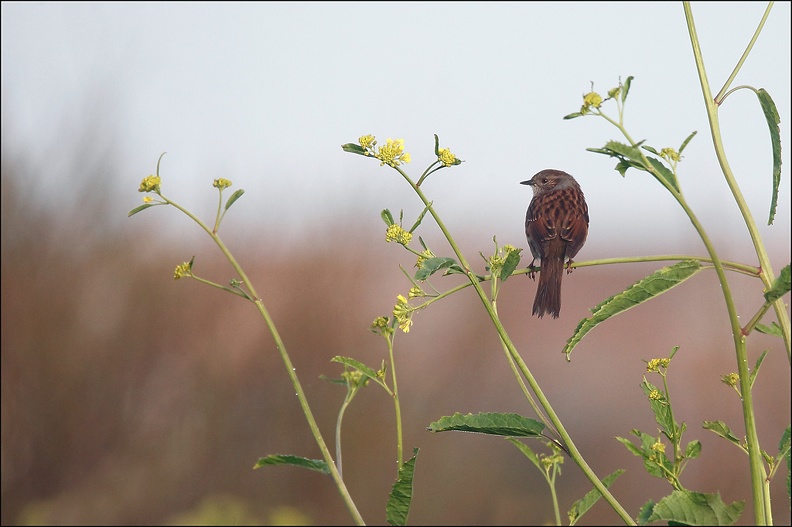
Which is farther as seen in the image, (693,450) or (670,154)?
(693,450)

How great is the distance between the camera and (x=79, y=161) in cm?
724

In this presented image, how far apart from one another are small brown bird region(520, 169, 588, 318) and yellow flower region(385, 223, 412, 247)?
0.57 meters

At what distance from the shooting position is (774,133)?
1030 millimetres

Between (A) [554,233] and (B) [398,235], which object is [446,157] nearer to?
(B) [398,235]

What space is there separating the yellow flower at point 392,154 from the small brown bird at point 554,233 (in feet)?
2.20

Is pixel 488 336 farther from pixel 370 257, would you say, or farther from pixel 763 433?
pixel 763 433

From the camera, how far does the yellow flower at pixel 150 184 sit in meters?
1.39

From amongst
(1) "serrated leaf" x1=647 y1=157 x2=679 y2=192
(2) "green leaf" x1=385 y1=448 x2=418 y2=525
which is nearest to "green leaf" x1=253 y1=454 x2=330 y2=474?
(2) "green leaf" x1=385 y1=448 x2=418 y2=525

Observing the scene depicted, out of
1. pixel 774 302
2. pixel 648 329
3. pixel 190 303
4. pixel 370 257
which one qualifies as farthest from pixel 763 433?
pixel 774 302

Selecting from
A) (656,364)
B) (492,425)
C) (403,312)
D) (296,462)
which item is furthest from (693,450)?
(296,462)

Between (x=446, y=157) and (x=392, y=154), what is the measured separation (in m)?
0.09

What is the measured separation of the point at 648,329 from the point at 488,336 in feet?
8.77

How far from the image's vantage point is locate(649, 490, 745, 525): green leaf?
0.82 meters

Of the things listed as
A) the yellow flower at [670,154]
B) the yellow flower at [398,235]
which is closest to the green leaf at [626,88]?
the yellow flower at [670,154]
